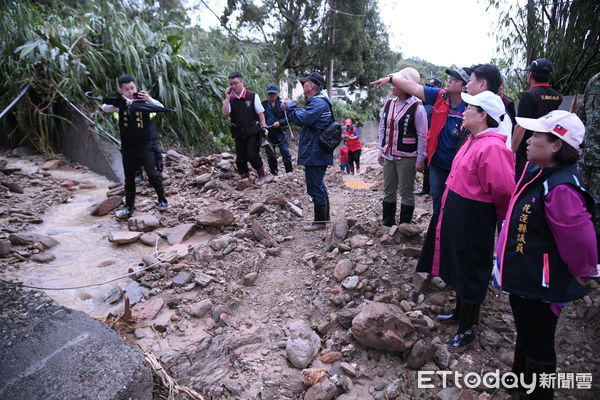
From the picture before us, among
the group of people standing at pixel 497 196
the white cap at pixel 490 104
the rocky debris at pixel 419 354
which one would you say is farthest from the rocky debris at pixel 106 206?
the white cap at pixel 490 104

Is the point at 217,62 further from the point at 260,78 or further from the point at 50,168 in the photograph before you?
the point at 50,168

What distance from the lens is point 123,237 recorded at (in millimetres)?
4074

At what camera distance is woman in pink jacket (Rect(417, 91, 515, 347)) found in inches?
82.6

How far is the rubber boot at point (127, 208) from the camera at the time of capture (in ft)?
15.6

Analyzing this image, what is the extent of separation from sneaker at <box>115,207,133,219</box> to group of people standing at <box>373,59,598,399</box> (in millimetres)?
3579

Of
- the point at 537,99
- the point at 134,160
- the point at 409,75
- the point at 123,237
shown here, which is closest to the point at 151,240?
the point at 123,237

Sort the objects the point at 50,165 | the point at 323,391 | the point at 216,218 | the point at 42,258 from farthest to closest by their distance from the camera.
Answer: the point at 50,165
the point at 216,218
the point at 42,258
the point at 323,391

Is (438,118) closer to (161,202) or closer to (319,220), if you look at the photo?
(319,220)

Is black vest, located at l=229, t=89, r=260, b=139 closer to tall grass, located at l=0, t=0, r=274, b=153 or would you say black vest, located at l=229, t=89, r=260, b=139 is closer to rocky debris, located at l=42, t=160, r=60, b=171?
tall grass, located at l=0, t=0, r=274, b=153

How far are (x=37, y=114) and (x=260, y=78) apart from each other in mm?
5196

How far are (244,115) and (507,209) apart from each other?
4152 millimetres

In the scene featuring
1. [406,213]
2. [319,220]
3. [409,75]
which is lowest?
[319,220]

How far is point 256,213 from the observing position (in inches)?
189

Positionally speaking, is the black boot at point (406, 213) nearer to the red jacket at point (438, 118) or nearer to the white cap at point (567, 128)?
the red jacket at point (438, 118)
